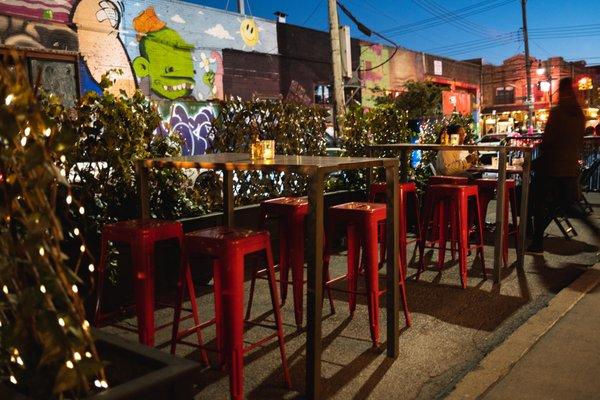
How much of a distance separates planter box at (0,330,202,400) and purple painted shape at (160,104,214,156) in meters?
11.4

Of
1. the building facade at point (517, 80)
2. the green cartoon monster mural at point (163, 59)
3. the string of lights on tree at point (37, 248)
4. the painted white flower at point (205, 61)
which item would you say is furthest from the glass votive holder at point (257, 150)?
the building facade at point (517, 80)

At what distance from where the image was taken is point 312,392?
3189 mm

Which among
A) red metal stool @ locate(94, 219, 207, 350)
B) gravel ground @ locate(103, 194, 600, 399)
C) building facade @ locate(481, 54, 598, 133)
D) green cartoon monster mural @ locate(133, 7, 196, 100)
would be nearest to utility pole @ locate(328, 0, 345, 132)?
green cartoon monster mural @ locate(133, 7, 196, 100)

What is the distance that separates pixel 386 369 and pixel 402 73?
23.6m

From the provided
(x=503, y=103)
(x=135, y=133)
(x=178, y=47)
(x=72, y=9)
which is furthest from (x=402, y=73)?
(x=503, y=103)

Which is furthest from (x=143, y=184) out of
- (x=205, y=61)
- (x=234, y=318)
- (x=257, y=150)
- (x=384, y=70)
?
(x=384, y=70)

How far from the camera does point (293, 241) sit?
441 cm

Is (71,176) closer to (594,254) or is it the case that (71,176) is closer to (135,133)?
(135,133)

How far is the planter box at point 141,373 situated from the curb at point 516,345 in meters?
2.01

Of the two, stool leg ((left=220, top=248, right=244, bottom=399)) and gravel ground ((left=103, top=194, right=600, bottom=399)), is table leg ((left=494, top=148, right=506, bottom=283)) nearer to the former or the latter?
gravel ground ((left=103, top=194, right=600, bottom=399))

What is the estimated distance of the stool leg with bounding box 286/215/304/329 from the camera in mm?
4344

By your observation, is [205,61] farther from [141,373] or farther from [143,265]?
[141,373]

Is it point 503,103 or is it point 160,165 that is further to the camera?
point 503,103

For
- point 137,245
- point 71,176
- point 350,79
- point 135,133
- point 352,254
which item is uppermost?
point 350,79
